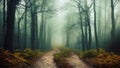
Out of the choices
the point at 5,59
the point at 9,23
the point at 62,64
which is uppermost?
the point at 9,23

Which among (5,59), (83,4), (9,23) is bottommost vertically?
(5,59)

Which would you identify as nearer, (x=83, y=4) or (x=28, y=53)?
(x=28, y=53)

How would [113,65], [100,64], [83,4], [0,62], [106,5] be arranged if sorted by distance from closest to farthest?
[0,62] → [113,65] → [100,64] → [83,4] → [106,5]

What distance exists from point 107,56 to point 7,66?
6.81 metres

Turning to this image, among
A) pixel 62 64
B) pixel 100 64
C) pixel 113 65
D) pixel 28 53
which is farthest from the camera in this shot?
pixel 28 53

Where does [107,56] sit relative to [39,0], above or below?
below

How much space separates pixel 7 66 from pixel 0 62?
0.43m

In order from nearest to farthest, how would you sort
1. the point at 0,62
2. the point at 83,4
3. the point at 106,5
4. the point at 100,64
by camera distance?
the point at 0,62 → the point at 100,64 → the point at 83,4 → the point at 106,5

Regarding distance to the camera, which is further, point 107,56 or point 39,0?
point 39,0

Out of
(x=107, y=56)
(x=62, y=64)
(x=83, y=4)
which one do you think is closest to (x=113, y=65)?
(x=107, y=56)

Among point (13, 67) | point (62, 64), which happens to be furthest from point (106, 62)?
point (13, 67)

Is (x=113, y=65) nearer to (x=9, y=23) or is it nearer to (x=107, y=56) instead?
(x=107, y=56)

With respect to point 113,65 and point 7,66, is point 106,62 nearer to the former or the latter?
point 113,65

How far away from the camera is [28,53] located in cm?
1537
